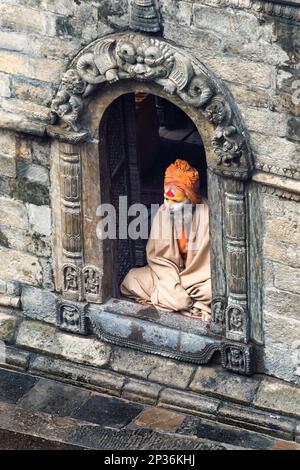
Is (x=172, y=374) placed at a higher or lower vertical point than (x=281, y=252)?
lower

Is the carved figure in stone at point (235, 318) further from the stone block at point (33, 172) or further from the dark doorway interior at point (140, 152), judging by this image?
the stone block at point (33, 172)

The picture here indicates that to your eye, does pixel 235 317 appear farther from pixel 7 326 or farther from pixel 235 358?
pixel 7 326

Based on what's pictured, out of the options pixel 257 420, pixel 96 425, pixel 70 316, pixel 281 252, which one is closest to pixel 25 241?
pixel 70 316

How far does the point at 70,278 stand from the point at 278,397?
2.12 meters

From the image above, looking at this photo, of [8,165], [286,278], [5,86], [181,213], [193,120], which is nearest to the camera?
[193,120]

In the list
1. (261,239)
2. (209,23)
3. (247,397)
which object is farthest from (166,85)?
(247,397)

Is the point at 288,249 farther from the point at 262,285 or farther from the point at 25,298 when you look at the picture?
the point at 25,298

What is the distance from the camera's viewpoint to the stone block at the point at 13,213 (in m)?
14.6

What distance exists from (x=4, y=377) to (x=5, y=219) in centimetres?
139

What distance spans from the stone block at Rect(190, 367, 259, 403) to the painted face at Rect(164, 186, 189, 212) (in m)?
1.39

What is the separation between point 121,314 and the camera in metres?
14.5

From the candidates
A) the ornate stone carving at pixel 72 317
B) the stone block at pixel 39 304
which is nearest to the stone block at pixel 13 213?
the stone block at pixel 39 304

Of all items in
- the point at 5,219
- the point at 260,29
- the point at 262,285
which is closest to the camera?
the point at 260,29

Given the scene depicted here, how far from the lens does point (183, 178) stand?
1421 cm
